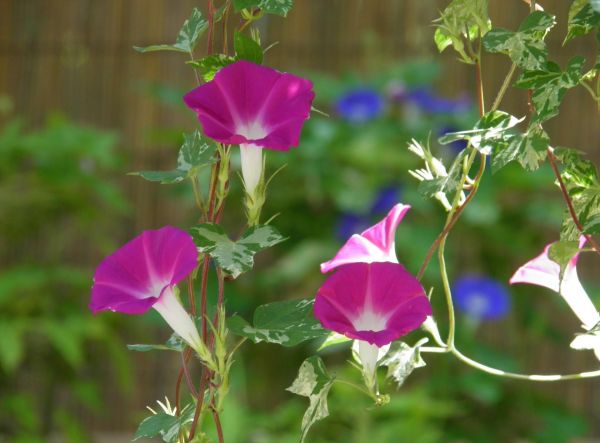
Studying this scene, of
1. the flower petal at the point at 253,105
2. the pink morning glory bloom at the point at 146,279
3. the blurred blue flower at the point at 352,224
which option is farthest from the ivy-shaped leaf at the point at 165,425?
the blurred blue flower at the point at 352,224

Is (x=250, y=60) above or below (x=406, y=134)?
above

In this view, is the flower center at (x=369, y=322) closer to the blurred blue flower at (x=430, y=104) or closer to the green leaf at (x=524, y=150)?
the green leaf at (x=524, y=150)

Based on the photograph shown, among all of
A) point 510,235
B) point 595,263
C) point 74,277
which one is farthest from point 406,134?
point 74,277

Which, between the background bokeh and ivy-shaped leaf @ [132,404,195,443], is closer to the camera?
ivy-shaped leaf @ [132,404,195,443]

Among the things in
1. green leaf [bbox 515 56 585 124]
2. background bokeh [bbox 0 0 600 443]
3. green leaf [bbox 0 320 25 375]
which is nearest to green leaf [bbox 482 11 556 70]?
green leaf [bbox 515 56 585 124]

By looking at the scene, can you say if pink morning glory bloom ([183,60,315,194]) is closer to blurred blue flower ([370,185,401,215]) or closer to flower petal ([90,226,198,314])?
flower petal ([90,226,198,314])

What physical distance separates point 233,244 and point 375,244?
9 centimetres

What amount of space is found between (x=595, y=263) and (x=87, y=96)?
1.66 m

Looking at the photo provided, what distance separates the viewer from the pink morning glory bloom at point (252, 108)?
0.68m

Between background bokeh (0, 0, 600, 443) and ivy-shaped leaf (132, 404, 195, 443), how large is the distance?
1.92m

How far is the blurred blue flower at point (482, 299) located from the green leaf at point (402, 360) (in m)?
2.44

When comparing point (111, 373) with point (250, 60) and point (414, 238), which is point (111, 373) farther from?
point (250, 60)

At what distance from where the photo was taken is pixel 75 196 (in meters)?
3.23

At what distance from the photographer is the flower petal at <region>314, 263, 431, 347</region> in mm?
666
